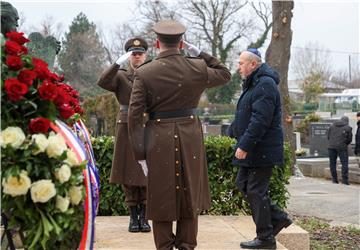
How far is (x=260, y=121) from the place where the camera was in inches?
205

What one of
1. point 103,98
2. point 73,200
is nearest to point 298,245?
point 73,200

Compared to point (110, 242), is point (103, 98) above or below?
above

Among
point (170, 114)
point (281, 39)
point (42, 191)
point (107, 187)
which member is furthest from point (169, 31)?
point (281, 39)

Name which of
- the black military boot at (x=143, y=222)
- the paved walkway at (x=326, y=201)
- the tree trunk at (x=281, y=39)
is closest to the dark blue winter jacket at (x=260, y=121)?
the black military boot at (x=143, y=222)

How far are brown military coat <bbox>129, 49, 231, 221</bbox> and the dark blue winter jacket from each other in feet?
2.52

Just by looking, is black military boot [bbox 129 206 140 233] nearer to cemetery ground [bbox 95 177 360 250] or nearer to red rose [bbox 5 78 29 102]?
cemetery ground [bbox 95 177 360 250]

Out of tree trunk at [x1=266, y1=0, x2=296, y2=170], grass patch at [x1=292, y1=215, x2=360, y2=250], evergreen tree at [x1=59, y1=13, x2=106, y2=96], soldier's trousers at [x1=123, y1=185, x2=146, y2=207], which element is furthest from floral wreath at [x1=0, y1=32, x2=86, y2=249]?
evergreen tree at [x1=59, y1=13, x2=106, y2=96]

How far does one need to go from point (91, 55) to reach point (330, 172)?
39849mm

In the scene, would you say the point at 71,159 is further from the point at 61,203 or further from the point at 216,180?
the point at 216,180

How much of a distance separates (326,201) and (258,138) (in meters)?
7.04

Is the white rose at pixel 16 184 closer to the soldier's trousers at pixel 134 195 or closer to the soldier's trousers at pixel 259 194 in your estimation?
the soldier's trousers at pixel 259 194

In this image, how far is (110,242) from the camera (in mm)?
5652

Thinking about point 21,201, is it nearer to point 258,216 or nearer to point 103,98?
point 258,216

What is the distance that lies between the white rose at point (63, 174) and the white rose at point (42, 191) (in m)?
0.07
